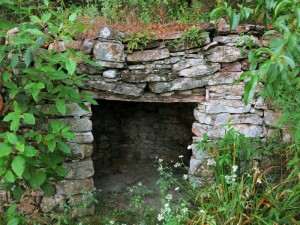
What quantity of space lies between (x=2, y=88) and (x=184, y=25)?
1971 millimetres

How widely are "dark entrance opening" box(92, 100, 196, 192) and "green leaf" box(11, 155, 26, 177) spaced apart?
2.64m

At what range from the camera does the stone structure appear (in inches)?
141

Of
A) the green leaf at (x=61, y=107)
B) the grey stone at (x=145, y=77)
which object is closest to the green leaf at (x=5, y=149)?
the green leaf at (x=61, y=107)

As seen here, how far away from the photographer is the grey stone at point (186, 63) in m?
3.64

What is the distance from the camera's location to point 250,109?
371 cm

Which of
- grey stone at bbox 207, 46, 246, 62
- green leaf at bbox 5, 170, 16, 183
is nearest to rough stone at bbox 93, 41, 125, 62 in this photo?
grey stone at bbox 207, 46, 246, 62

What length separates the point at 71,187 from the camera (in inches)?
144

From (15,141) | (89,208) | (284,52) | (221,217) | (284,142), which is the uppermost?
(284,52)

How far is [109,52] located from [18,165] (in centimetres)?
154

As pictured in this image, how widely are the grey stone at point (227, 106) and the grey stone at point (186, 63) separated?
45 cm

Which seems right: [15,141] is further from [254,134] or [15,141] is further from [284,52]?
[254,134]

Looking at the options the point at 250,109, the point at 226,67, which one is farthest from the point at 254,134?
the point at 226,67

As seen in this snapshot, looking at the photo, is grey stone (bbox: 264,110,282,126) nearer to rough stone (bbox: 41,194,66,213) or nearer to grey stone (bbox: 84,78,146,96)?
grey stone (bbox: 84,78,146,96)

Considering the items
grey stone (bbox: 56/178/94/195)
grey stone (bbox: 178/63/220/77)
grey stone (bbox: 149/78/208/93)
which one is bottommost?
grey stone (bbox: 56/178/94/195)
